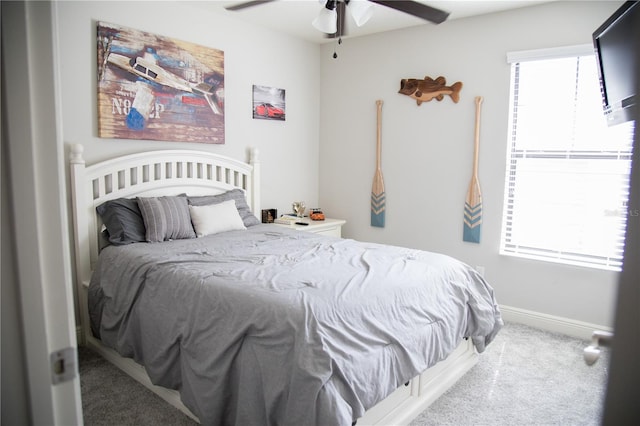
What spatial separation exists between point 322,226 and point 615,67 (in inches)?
125

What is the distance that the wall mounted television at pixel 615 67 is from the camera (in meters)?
1.01

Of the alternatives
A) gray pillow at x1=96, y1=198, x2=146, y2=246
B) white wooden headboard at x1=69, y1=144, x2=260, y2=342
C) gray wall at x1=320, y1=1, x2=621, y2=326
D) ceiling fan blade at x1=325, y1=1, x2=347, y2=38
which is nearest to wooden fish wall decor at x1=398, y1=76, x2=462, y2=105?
gray wall at x1=320, y1=1, x2=621, y2=326

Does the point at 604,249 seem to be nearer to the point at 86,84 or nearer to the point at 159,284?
the point at 159,284

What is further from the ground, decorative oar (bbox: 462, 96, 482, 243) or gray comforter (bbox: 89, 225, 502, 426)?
decorative oar (bbox: 462, 96, 482, 243)

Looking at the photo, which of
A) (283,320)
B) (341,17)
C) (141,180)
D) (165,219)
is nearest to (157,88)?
(141,180)

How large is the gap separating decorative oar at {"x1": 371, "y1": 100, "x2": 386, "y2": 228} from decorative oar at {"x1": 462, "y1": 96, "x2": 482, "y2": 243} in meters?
0.89

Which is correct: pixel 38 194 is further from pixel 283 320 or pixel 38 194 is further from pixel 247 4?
pixel 247 4

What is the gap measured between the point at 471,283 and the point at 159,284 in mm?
1819

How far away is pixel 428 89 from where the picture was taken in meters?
4.03

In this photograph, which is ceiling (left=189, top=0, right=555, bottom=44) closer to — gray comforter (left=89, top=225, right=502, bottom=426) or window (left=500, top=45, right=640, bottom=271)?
window (left=500, top=45, right=640, bottom=271)

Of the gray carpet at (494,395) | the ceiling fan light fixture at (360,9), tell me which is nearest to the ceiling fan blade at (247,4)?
the ceiling fan light fixture at (360,9)

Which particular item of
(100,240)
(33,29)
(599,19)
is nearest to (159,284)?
(100,240)

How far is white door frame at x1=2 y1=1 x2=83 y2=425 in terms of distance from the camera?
621 mm

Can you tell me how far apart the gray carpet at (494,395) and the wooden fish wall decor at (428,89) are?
224 centimetres
